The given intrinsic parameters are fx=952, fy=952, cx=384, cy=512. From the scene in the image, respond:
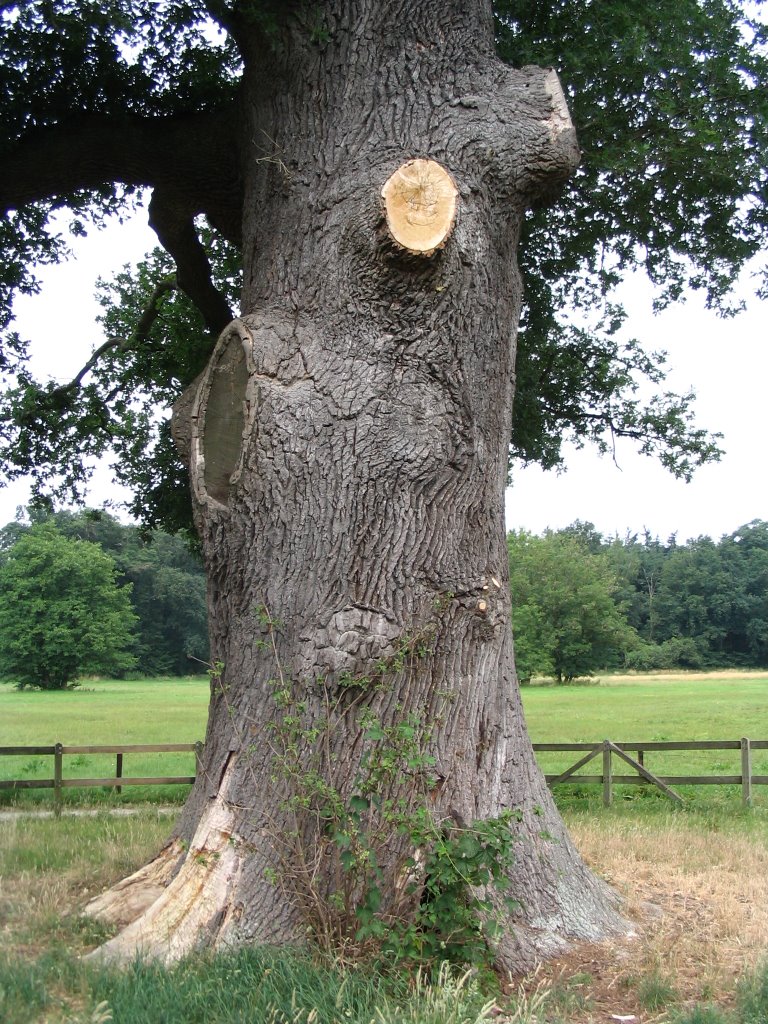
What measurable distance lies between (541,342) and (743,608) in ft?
220

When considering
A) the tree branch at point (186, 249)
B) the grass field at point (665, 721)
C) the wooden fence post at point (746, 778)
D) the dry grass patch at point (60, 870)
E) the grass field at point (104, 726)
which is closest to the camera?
the dry grass patch at point (60, 870)

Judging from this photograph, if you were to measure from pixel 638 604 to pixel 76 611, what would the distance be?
47.7m

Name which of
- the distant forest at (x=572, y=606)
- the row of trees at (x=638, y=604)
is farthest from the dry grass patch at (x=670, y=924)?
the row of trees at (x=638, y=604)

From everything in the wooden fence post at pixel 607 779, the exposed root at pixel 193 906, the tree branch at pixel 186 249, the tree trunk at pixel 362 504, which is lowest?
the wooden fence post at pixel 607 779

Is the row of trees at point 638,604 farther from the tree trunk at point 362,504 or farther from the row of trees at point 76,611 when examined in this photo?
the tree trunk at point 362,504

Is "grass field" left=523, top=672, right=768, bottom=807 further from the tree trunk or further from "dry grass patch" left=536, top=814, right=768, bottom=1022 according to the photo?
the tree trunk

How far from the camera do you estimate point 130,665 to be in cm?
5997

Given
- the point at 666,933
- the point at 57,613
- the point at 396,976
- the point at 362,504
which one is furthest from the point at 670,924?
the point at 57,613

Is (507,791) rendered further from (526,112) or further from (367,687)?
(526,112)

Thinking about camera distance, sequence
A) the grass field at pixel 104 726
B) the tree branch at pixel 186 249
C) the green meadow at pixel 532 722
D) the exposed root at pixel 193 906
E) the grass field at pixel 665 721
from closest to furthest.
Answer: the exposed root at pixel 193 906 → the tree branch at pixel 186 249 → the grass field at pixel 104 726 → the grass field at pixel 665 721 → the green meadow at pixel 532 722

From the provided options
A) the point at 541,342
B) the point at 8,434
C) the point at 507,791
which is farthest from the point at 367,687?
the point at 8,434

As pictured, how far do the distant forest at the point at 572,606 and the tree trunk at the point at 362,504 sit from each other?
2054 inches

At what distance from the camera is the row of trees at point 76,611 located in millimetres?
55438

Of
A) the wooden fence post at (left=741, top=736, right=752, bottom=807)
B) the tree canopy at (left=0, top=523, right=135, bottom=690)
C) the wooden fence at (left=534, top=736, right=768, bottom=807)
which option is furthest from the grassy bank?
the tree canopy at (left=0, top=523, right=135, bottom=690)
